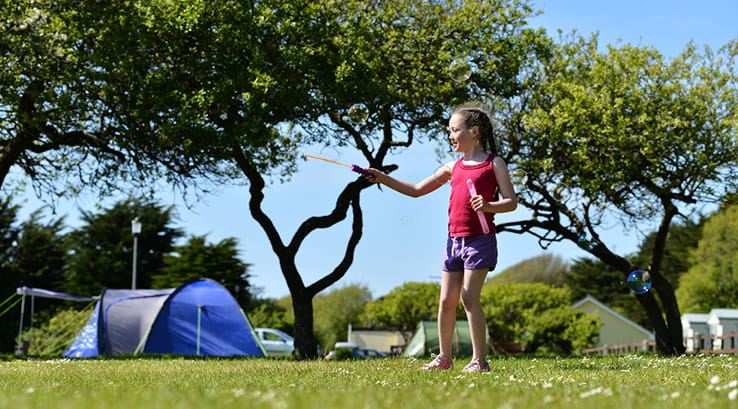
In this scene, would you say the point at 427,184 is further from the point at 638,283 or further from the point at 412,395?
the point at 638,283

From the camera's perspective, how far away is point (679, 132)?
51.3ft

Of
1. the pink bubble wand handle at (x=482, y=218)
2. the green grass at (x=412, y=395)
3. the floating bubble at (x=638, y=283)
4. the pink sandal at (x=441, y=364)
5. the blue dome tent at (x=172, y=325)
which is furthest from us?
the blue dome tent at (x=172, y=325)

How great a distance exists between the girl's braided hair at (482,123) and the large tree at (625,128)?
927 cm

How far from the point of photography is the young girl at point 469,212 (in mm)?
5949

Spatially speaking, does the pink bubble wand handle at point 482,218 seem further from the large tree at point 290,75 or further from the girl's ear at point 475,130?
the large tree at point 290,75

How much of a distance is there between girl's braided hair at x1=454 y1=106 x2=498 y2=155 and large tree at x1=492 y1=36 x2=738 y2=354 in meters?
9.27

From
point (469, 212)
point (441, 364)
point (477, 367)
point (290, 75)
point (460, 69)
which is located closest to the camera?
point (477, 367)

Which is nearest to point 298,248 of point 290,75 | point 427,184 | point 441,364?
point 290,75

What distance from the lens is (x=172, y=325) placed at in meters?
18.8

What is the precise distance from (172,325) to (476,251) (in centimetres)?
1437

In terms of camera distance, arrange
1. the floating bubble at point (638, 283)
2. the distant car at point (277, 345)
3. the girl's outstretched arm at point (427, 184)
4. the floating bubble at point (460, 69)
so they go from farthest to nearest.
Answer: the distant car at point (277, 345) < the floating bubble at point (460, 69) < the floating bubble at point (638, 283) < the girl's outstretched arm at point (427, 184)

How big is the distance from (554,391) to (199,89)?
1089cm

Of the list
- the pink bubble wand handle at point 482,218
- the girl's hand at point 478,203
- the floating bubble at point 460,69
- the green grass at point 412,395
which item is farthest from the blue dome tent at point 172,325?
the green grass at point 412,395

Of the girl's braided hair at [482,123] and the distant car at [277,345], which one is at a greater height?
the girl's braided hair at [482,123]
